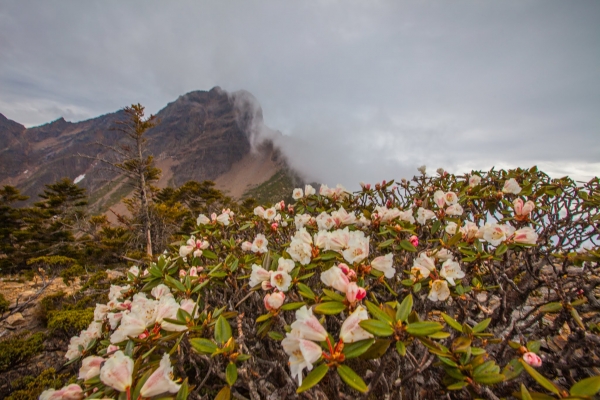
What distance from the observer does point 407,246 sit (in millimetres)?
2266

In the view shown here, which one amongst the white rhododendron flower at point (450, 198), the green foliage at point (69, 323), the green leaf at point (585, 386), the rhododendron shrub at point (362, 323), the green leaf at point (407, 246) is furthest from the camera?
the green foliage at point (69, 323)

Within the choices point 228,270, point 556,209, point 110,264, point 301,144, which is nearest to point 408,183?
point 556,209

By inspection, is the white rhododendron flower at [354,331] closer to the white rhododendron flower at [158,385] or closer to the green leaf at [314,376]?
the green leaf at [314,376]

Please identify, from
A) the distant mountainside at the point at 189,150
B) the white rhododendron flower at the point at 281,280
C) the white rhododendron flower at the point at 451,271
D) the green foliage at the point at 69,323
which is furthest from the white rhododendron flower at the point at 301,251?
the distant mountainside at the point at 189,150

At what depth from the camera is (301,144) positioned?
118 meters

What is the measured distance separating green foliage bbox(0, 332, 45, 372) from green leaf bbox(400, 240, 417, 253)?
6.23m

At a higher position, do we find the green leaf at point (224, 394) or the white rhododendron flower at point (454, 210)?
the white rhododendron flower at point (454, 210)

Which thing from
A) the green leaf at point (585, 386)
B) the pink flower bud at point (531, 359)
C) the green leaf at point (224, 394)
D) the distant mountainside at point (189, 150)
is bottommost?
the green leaf at point (224, 394)

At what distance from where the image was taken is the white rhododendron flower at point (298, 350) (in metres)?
1.11

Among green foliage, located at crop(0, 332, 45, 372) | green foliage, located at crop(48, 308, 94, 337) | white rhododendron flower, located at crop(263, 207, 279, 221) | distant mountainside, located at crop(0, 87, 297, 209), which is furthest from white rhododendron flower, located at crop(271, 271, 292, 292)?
distant mountainside, located at crop(0, 87, 297, 209)

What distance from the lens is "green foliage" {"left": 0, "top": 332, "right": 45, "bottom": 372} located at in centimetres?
396

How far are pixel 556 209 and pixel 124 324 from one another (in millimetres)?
5020

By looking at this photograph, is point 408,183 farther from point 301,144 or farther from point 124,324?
point 301,144

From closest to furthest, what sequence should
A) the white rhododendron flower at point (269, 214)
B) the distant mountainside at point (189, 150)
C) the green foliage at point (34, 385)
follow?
the green foliage at point (34, 385) < the white rhododendron flower at point (269, 214) < the distant mountainside at point (189, 150)
